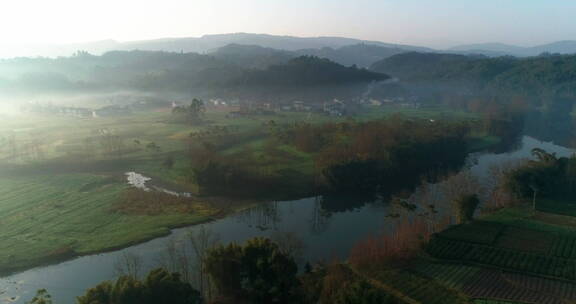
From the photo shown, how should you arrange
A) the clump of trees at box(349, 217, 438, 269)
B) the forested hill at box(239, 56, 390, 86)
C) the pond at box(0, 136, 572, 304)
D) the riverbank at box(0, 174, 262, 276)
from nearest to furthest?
the pond at box(0, 136, 572, 304)
the clump of trees at box(349, 217, 438, 269)
the riverbank at box(0, 174, 262, 276)
the forested hill at box(239, 56, 390, 86)

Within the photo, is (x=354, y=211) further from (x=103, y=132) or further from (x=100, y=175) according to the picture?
(x=103, y=132)

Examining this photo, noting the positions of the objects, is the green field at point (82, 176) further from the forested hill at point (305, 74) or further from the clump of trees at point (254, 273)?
the forested hill at point (305, 74)

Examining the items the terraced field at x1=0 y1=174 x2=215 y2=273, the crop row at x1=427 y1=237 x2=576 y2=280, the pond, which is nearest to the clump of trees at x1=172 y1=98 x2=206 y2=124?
the pond

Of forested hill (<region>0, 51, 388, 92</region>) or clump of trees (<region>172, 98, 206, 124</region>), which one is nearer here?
clump of trees (<region>172, 98, 206, 124</region>)

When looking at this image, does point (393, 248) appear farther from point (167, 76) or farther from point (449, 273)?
point (167, 76)

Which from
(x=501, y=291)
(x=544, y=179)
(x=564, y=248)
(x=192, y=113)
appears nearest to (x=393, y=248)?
(x=501, y=291)

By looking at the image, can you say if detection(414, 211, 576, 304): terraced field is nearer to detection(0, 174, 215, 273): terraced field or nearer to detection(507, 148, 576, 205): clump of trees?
detection(507, 148, 576, 205): clump of trees

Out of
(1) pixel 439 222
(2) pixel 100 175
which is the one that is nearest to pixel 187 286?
(1) pixel 439 222
